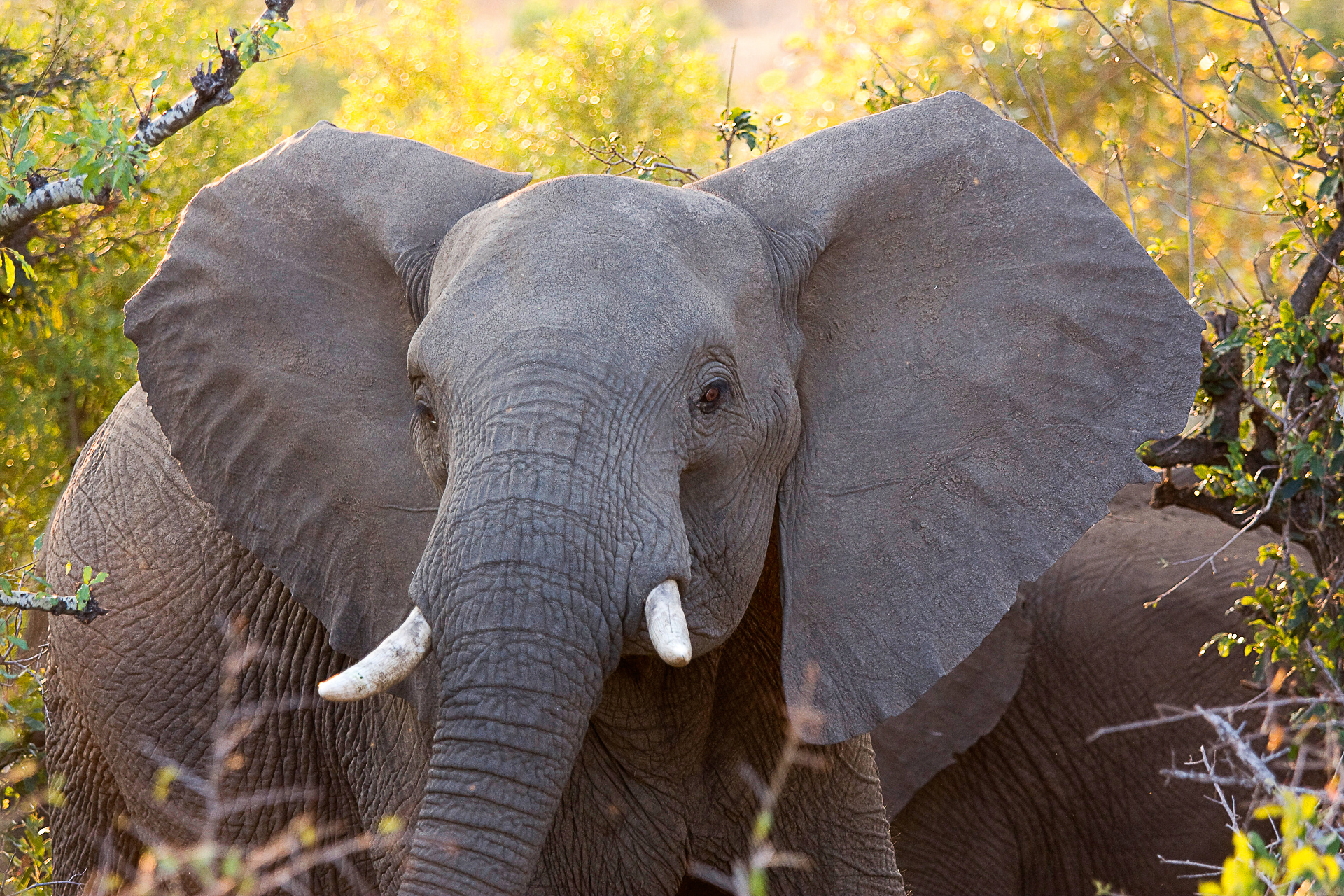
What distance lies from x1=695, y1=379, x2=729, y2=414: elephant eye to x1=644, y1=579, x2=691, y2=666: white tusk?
39cm

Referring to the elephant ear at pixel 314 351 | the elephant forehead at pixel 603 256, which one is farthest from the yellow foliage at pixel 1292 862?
the elephant ear at pixel 314 351

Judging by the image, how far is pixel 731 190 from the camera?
131 inches

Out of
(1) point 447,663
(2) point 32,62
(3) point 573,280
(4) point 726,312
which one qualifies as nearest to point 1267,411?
(4) point 726,312

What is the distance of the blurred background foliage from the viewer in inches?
189

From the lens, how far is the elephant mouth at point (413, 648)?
2.53 metres

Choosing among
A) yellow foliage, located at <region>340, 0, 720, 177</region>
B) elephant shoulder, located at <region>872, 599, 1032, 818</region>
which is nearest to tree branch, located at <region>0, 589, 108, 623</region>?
elephant shoulder, located at <region>872, 599, 1032, 818</region>

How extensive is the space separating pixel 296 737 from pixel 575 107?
18.2ft

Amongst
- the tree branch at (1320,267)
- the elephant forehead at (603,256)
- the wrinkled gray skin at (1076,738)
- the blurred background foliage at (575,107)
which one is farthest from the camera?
the wrinkled gray skin at (1076,738)

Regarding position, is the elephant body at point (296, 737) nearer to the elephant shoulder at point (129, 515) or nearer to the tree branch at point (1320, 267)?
the elephant shoulder at point (129, 515)

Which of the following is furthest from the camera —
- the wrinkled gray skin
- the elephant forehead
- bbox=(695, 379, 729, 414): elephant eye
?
the wrinkled gray skin

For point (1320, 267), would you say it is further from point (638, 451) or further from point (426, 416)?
point (426, 416)

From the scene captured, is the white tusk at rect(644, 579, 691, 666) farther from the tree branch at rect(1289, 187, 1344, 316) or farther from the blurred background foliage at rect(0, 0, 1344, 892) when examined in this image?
the tree branch at rect(1289, 187, 1344, 316)

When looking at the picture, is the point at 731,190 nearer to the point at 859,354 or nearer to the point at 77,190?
the point at 859,354

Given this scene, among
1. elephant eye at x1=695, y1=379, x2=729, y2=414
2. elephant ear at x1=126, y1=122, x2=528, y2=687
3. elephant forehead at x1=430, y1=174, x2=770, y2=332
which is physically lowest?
elephant ear at x1=126, y1=122, x2=528, y2=687
